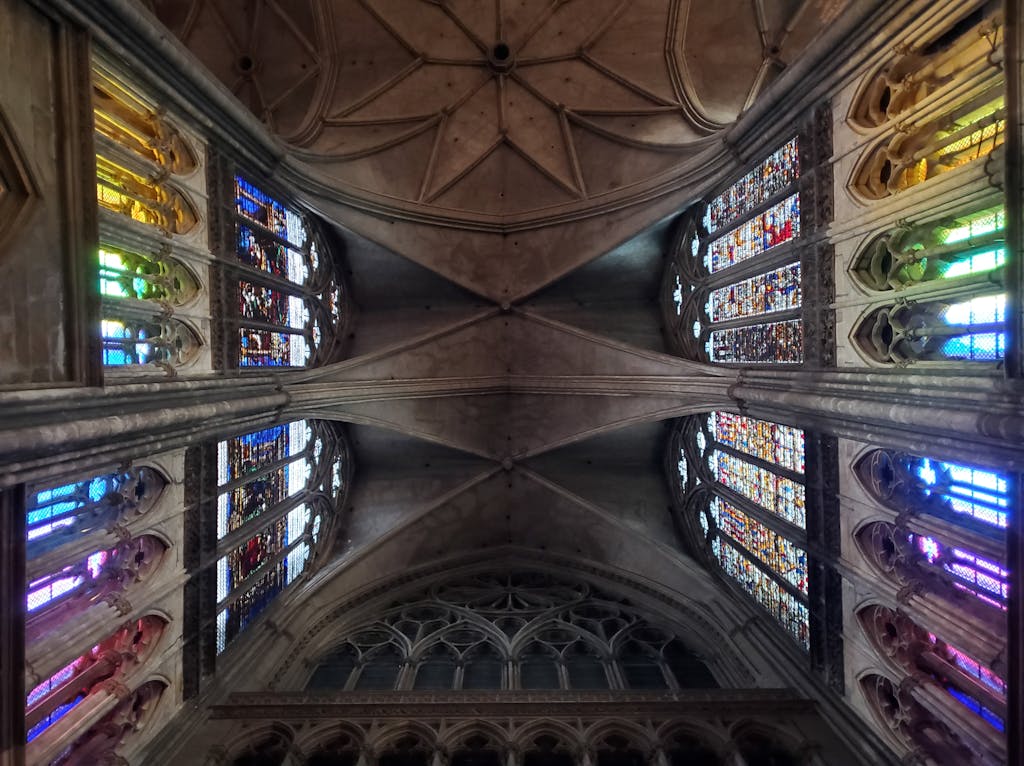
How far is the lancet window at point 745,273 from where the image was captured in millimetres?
9227

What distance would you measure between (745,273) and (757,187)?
1413mm

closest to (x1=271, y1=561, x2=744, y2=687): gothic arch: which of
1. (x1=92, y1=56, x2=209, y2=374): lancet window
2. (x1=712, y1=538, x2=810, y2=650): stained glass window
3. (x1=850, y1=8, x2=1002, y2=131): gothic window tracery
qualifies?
(x1=712, y1=538, x2=810, y2=650): stained glass window

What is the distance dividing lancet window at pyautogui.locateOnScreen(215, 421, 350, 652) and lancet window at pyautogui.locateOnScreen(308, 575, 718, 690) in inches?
77.2

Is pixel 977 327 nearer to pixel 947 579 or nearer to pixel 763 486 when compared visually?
pixel 947 579

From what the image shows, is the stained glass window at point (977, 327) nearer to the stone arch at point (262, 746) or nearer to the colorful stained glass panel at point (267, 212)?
the stone arch at point (262, 746)

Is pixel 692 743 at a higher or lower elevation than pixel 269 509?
lower

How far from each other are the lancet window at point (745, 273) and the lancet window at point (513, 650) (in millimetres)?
5646

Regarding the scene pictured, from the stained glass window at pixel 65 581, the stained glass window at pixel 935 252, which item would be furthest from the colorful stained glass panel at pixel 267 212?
the stained glass window at pixel 935 252

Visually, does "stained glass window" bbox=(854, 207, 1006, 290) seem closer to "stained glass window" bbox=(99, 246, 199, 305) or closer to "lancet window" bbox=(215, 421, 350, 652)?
"stained glass window" bbox=(99, 246, 199, 305)

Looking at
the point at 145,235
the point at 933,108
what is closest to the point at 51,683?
the point at 145,235

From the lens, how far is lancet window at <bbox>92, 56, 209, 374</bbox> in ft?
23.7

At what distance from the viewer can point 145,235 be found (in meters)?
7.61

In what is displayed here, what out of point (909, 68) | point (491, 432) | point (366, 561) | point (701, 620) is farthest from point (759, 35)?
point (366, 561)

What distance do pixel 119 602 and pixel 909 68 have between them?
10.9m
